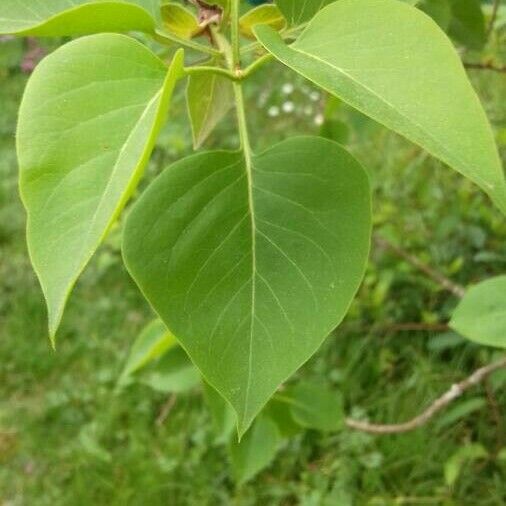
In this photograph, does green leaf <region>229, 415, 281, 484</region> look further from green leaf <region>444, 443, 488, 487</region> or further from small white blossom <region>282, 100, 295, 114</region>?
small white blossom <region>282, 100, 295, 114</region>

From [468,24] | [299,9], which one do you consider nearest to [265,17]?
[299,9]

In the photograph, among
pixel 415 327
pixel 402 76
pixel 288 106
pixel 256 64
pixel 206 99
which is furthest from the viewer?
pixel 288 106

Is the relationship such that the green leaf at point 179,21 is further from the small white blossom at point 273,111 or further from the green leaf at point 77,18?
the small white blossom at point 273,111

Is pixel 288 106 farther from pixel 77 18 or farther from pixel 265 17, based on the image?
pixel 77 18

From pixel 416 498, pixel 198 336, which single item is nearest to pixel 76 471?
pixel 416 498

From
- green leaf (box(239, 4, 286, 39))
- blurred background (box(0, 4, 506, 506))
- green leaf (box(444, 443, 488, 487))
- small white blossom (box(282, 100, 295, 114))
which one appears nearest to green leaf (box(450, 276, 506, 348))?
green leaf (box(239, 4, 286, 39))

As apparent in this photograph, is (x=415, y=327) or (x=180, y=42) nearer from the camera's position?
(x=180, y=42)
